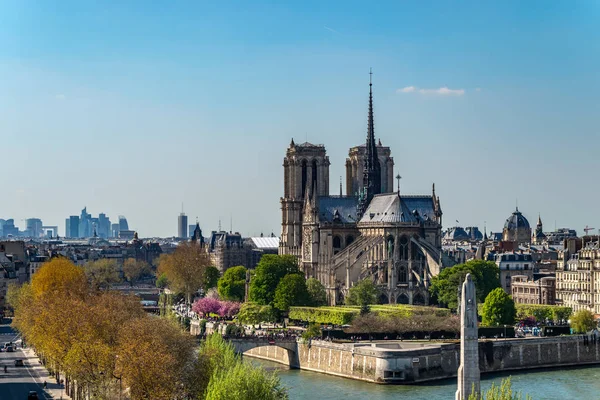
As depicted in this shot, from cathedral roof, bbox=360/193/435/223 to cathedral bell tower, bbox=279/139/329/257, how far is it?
13723 mm

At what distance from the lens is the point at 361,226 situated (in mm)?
158625

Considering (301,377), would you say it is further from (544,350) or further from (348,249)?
(348,249)

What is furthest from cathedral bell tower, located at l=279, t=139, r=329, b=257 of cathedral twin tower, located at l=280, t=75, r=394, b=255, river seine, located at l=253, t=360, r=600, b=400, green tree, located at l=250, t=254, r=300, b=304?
river seine, located at l=253, t=360, r=600, b=400

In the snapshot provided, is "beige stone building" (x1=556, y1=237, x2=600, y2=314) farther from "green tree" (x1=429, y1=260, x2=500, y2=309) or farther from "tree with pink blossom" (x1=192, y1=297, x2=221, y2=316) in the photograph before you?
"tree with pink blossom" (x1=192, y1=297, x2=221, y2=316)

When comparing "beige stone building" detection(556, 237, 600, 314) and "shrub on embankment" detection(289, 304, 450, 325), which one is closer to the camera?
"shrub on embankment" detection(289, 304, 450, 325)

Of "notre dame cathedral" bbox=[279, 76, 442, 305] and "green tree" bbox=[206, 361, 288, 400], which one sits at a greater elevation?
"notre dame cathedral" bbox=[279, 76, 442, 305]

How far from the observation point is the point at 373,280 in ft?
477

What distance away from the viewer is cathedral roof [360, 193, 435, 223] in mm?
153125

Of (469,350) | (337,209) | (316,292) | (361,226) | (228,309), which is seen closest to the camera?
(469,350)

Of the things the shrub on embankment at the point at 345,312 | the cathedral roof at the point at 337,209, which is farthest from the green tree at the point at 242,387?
the cathedral roof at the point at 337,209

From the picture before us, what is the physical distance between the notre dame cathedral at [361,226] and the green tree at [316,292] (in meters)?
4.42

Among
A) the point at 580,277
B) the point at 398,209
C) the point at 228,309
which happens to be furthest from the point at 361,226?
the point at 580,277

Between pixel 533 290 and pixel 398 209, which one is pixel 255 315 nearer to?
pixel 398 209

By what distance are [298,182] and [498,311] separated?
59.4 meters
